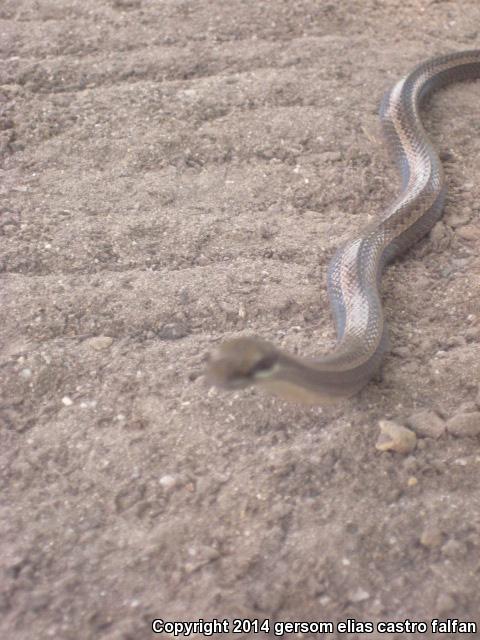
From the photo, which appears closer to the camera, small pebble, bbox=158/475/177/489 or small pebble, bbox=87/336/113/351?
small pebble, bbox=158/475/177/489

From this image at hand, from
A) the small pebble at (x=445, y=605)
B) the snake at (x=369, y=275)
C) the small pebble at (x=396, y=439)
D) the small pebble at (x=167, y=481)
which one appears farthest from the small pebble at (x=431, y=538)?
the small pebble at (x=167, y=481)

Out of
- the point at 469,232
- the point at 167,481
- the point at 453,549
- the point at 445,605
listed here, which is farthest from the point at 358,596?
the point at 469,232

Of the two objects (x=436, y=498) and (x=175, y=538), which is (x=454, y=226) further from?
(x=175, y=538)

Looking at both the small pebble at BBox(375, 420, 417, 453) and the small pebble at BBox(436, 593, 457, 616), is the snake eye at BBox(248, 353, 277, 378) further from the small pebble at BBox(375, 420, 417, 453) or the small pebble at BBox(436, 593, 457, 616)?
the small pebble at BBox(436, 593, 457, 616)

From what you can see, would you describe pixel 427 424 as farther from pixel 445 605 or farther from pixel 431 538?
pixel 445 605

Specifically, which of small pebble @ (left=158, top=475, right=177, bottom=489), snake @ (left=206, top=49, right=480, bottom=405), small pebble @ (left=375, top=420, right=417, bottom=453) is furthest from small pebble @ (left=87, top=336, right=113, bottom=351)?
small pebble @ (left=375, top=420, right=417, bottom=453)
